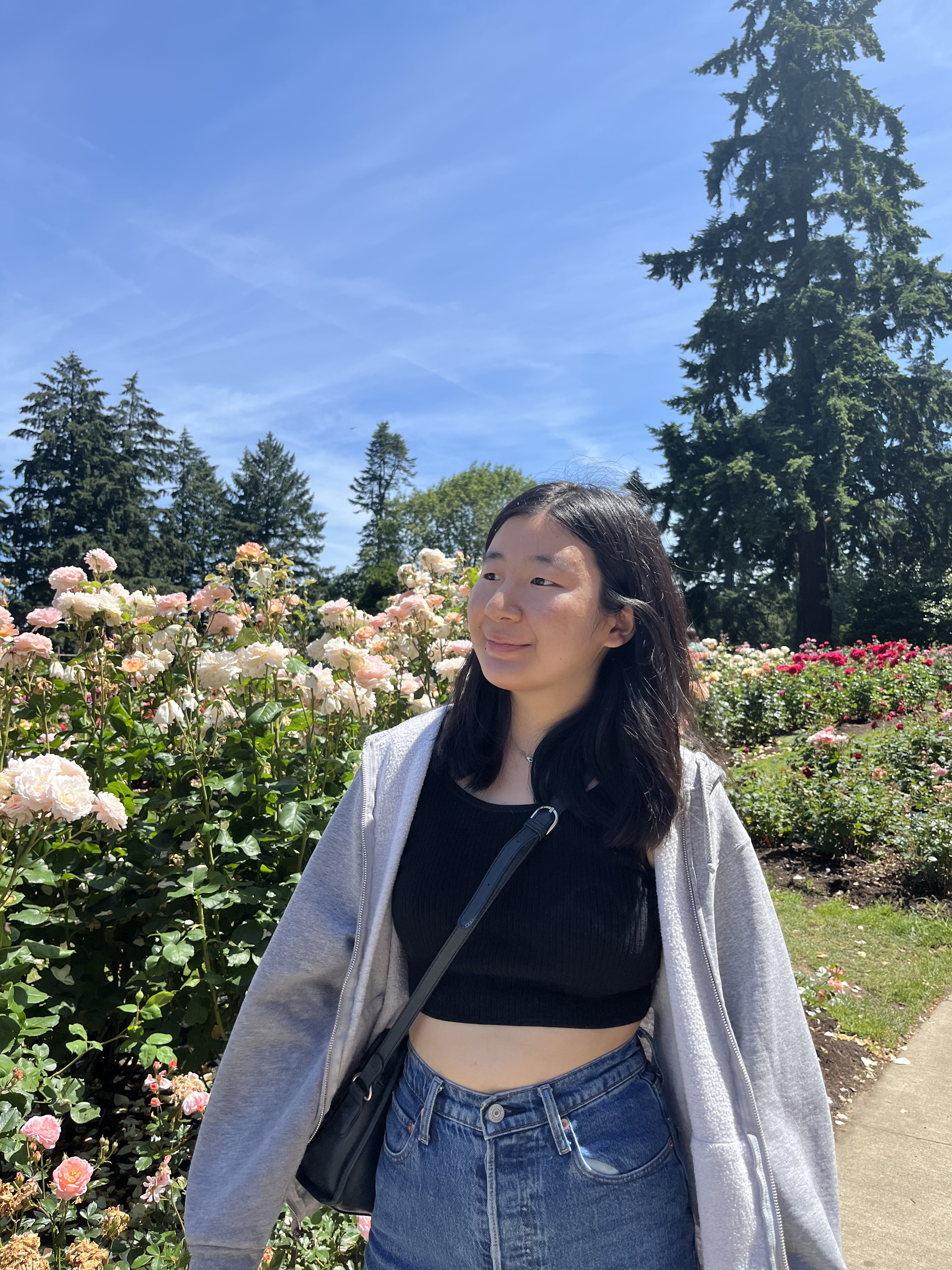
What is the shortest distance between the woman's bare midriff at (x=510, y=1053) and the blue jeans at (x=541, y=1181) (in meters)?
0.01

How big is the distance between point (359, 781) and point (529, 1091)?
546 mm

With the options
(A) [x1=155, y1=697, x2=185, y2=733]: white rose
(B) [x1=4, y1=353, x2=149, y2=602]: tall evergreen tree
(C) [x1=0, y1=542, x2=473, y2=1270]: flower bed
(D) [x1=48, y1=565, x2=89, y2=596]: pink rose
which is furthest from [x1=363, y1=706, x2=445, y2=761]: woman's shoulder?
(B) [x1=4, y1=353, x2=149, y2=602]: tall evergreen tree

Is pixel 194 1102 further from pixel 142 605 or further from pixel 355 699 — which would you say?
pixel 142 605

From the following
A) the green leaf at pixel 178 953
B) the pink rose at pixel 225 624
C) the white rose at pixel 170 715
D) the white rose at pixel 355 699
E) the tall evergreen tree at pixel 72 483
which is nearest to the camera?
the green leaf at pixel 178 953

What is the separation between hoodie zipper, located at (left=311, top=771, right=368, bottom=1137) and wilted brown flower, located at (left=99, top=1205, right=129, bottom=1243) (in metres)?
0.68

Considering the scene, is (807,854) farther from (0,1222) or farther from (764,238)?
(764,238)

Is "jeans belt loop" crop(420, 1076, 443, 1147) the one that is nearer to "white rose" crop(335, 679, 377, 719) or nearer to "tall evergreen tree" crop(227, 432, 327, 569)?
"white rose" crop(335, 679, 377, 719)

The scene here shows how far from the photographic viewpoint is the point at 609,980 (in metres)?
1.34

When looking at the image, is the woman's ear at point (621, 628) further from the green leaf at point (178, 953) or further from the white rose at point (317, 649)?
the white rose at point (317, 649)

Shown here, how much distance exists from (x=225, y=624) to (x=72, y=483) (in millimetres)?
40378

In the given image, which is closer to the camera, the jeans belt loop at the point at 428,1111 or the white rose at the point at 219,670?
the jeans belt loop at the point at 428,1111

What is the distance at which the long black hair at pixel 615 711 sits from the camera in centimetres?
143

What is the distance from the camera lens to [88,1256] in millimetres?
1641

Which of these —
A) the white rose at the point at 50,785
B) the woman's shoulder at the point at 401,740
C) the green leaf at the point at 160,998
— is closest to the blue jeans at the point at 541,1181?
the woman's shoulder at the point at 401,740
